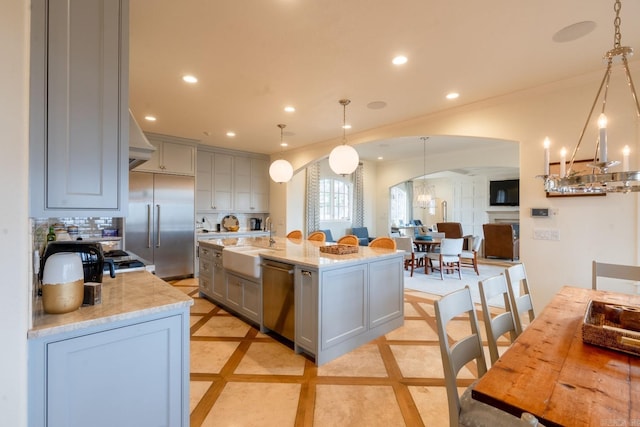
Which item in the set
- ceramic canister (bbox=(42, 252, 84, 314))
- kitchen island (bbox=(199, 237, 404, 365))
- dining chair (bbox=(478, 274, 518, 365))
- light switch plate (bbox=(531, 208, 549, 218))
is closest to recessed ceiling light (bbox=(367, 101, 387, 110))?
kitchen island (bbox=(199, 237, 404, 365))

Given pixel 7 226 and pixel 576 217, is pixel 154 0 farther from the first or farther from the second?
pixel 576 217

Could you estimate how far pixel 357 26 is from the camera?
7.04 ft

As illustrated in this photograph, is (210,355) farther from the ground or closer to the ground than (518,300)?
closer to the ground

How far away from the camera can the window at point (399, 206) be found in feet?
31.6

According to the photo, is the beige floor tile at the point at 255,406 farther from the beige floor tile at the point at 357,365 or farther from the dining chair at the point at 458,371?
the dining chair at the point at 458,371

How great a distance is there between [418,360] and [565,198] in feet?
7.47

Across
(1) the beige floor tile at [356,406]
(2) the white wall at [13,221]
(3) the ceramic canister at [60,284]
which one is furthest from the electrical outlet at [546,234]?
(2) the white wall at [13,221]

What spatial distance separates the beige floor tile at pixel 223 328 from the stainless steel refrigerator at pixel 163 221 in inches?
88.5

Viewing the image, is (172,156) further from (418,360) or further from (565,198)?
(565,198)

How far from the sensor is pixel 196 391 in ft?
6.93

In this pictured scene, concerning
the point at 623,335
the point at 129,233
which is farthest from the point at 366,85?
the point at 129,233

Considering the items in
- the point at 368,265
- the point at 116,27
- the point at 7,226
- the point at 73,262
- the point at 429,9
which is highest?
the point at 429,9

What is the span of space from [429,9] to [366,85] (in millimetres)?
1207

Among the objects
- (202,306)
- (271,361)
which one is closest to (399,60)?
(271,361)
